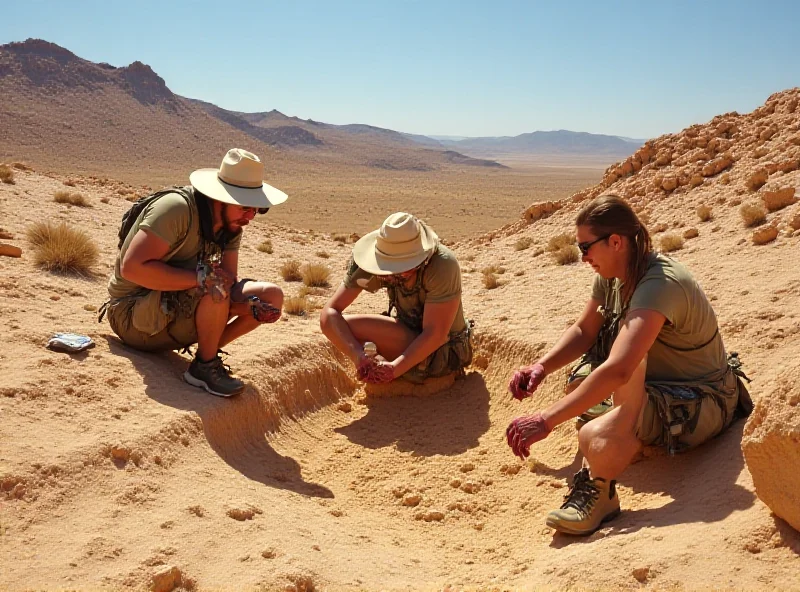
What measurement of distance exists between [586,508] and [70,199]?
8061mm

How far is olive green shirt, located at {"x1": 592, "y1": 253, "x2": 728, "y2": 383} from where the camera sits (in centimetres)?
314

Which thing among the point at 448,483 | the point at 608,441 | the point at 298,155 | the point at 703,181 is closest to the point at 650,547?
the point at 608,441

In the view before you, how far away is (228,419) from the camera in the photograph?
14.2 feet

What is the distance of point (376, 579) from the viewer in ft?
9.74

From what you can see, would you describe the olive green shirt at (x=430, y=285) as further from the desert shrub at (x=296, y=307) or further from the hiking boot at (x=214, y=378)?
the desert shrub at (x=296, y=307)

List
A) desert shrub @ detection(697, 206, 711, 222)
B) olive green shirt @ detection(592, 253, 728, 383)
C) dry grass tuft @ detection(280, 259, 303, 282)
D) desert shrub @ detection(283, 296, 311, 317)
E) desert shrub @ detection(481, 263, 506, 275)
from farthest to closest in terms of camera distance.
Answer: dry grass tuft @ detection(280, 259, 303, 282), desert shrub @ detection(481, 263, 506, 275), desert shrub @ detection(697, 206, 711, 222), desert shrub @ detection(283, 296, 311, 317), olive green shirt @ detection(592, 253, 728, 383)

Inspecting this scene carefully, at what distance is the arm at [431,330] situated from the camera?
4.49 metres

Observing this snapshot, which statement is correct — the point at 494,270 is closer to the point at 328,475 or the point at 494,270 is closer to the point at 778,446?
the point at 328,475

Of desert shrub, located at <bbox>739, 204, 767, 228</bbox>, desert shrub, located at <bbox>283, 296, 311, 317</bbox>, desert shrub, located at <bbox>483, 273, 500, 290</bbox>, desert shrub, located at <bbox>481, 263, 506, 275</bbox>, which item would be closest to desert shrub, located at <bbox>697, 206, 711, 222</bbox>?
desert shrub, located at <bbox>739, 204, 767, 228</bbox>

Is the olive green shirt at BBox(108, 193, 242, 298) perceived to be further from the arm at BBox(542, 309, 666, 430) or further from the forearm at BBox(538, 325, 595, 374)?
the arm at BBox(542, 309, 666, 430)

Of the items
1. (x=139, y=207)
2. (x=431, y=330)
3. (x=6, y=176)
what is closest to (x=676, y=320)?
(x=431, y=330)

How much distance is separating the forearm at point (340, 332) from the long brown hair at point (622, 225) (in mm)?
1834

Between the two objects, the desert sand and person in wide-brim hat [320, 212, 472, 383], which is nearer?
the desert sand

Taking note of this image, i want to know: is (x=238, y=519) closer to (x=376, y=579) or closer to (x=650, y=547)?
(x=376, y=579)
